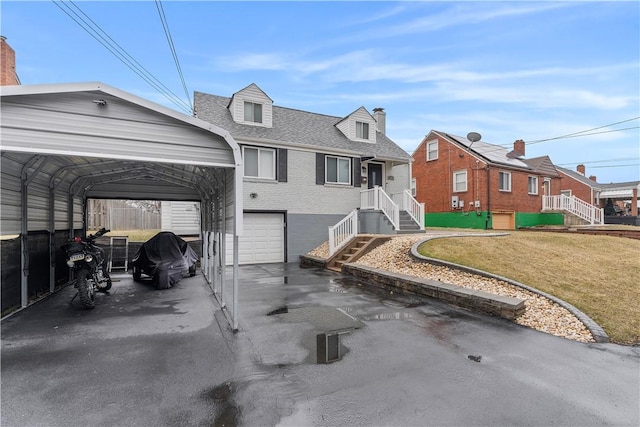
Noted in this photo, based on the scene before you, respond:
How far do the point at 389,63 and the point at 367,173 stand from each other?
225 inches

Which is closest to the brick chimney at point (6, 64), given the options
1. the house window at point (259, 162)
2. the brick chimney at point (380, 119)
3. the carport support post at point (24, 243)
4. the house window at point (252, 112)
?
the house window at point (252, 112)

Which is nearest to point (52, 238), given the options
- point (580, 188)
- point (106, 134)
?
point (106, 134)

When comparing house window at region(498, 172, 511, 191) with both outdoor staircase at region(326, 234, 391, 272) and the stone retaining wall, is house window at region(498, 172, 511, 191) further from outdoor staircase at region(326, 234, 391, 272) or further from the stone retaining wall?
the stone retaining wall

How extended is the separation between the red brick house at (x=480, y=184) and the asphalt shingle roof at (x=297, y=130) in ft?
23.0

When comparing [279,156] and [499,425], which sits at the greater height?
[279,156]

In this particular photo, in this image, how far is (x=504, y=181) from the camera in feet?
69.1

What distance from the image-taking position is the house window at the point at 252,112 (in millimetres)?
13711

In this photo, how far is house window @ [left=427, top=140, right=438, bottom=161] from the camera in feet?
77.2

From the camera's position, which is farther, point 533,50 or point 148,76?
point 148,76

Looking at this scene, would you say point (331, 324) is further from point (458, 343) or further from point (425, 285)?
point (425, 285)

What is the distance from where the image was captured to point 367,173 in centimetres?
1584

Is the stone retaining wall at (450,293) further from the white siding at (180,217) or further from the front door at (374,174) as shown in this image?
the white siding at (180,217)

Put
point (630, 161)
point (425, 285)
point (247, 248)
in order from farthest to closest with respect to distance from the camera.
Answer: point (630, 161), point (247, 248), point (425, 285)

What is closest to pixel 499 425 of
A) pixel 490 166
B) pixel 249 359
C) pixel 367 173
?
pixel 249 359
